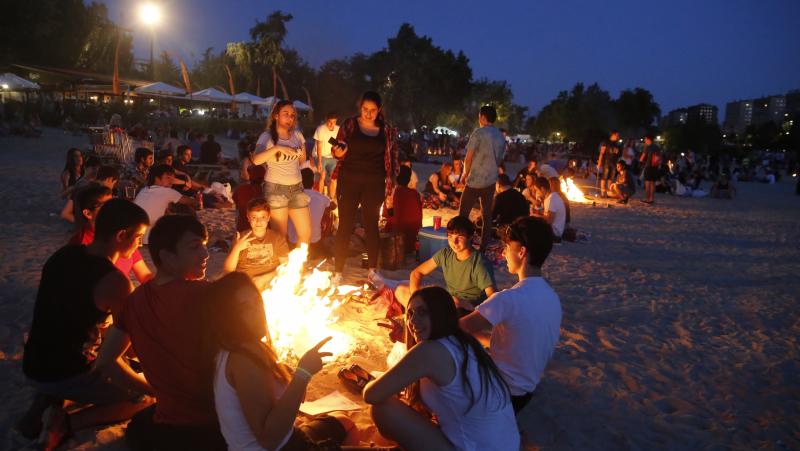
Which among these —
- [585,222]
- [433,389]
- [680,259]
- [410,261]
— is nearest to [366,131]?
[410,261]

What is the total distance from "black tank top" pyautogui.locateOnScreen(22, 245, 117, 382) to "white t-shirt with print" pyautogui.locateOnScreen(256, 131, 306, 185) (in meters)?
3.06

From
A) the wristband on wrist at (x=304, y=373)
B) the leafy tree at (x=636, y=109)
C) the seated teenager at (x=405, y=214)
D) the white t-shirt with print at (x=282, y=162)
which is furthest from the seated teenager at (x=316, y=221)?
the leafy tree at (x=636, y=109)

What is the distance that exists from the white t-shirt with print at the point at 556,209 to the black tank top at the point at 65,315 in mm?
7256

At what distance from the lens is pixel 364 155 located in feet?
20.4

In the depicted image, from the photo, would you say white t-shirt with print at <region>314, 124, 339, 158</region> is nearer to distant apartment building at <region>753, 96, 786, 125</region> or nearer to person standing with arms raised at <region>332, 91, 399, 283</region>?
person standing with arms raised at <region>332, 91, 399, 283</region>

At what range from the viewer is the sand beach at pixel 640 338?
3781mm

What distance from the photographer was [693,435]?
3785 mm

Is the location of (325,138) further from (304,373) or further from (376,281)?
(304,373)

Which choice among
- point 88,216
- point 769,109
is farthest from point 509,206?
point 769,109

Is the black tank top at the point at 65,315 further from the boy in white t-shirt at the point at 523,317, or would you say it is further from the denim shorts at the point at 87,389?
the boy in white t-shirt at the point at 523,317

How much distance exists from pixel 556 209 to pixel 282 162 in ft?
16.2

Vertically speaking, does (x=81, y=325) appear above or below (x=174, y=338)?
below

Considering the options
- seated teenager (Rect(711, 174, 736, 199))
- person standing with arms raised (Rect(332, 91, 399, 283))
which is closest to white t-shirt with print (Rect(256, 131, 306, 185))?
person standing with arms raised (Rect(332, 91, 399, 283))

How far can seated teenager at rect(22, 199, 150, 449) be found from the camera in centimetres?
299
